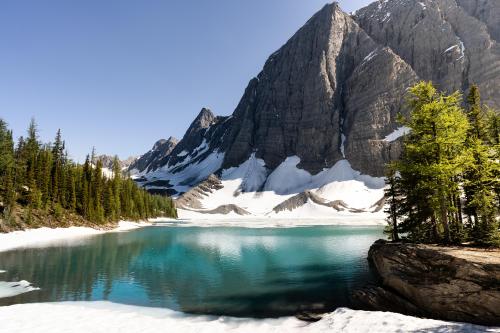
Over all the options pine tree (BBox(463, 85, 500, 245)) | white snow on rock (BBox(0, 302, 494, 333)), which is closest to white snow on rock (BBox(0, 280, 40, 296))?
white snow on rock (BBox(0, 302, 494, 333))

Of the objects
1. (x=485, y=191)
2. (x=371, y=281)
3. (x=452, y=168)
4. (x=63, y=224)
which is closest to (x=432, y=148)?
(x=452, y=168)

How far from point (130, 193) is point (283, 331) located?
119 m

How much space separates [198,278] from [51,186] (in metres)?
68.5

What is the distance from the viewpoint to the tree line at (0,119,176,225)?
6919 cm

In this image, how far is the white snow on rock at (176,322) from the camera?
15.0m

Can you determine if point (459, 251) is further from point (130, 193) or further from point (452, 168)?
point (130, 193)

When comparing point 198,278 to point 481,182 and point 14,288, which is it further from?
point 481,182

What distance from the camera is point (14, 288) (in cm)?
2555

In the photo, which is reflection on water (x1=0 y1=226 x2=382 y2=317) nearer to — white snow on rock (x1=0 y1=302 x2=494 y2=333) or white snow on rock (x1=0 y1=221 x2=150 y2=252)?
white snow on rock (x1=0 y1=302 x2=494 y2=333)

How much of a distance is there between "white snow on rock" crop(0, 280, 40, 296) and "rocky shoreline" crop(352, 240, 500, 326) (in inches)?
945

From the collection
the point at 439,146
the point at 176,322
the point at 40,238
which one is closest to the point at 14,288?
the point at 176,322

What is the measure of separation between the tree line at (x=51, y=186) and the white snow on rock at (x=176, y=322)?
5298 centimetres

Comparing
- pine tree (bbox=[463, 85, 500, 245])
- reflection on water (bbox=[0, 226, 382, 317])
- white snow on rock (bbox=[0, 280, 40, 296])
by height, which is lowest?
reflection on water (bbox=[0, 226, 382, 317])

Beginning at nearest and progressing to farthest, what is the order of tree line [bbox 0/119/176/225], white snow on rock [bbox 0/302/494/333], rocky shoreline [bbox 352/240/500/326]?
white snow on rock [bbox 0/302/494/333], rocky shoreline [bbox 352/240/500/326], tree line [bbox 0/119/176/225]
